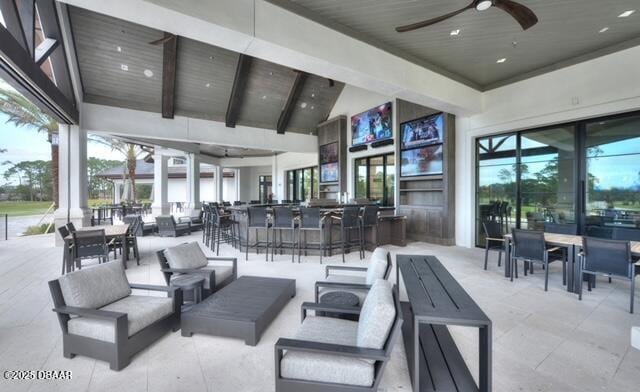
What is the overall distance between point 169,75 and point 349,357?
836 centimetres

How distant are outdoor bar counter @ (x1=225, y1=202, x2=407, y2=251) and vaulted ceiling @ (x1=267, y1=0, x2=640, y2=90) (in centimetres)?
339

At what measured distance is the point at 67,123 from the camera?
6.78 metres

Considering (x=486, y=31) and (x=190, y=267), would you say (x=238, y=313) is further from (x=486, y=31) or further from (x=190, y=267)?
(x=486, y=31)

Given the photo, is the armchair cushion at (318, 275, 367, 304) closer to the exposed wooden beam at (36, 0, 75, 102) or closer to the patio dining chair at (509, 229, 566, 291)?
the patio dining chair at (509, 229, 566, 291)

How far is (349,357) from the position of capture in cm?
158

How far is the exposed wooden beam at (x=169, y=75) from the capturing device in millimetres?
6672

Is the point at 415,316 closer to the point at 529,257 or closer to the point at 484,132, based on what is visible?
the point at 529,257

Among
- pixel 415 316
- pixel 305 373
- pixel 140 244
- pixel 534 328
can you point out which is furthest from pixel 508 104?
pixel 140 244

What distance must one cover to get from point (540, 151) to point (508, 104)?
1.27 metres

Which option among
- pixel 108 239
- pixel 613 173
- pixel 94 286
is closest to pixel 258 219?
pixel 108 239

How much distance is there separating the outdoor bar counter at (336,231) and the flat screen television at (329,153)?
13.4 feet

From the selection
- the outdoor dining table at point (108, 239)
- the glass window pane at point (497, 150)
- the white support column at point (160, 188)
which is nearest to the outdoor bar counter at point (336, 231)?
the outdoor dining table at point (108, 239)

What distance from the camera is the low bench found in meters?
1.57

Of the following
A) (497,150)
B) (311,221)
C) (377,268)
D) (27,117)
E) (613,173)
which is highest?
(27,117)
